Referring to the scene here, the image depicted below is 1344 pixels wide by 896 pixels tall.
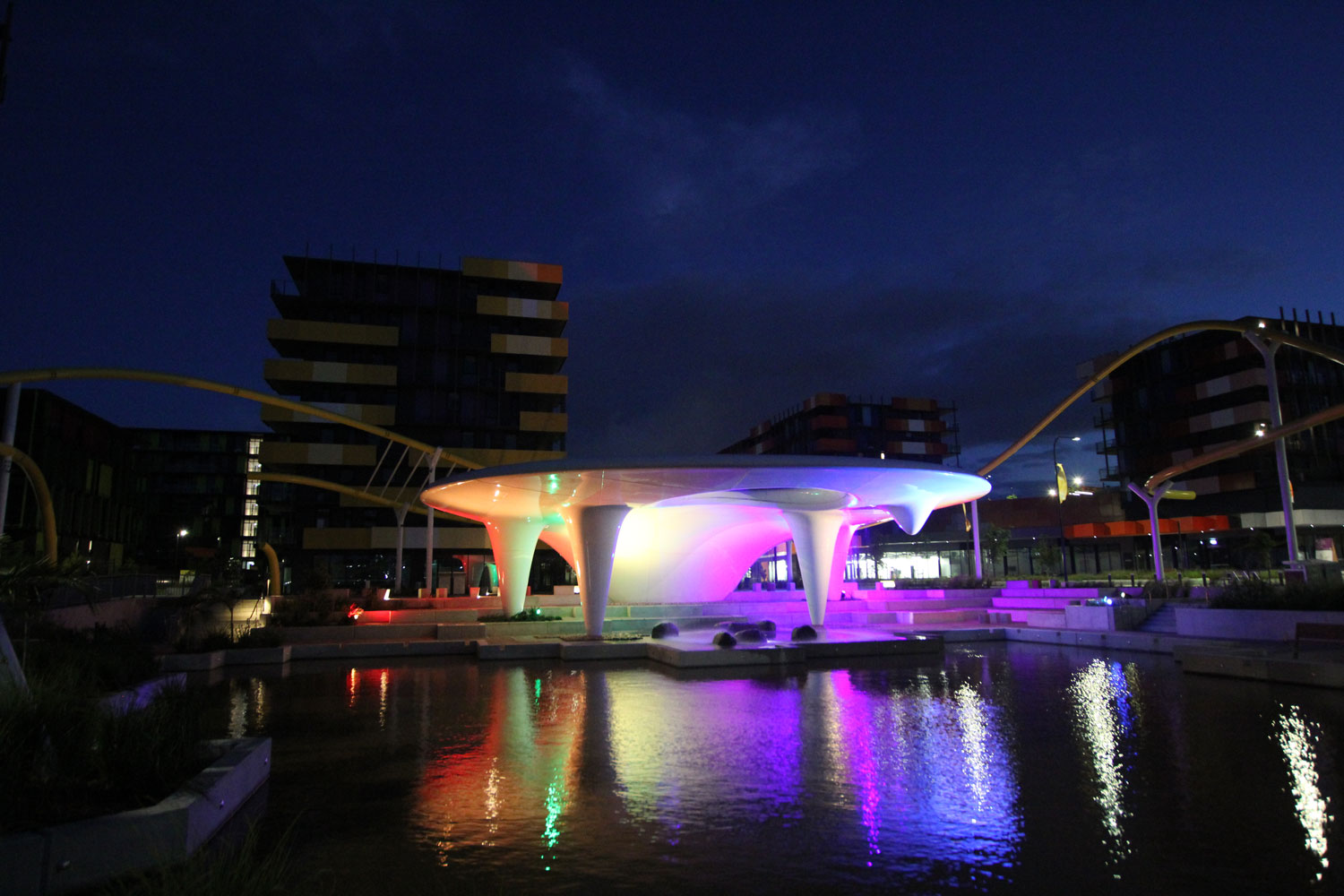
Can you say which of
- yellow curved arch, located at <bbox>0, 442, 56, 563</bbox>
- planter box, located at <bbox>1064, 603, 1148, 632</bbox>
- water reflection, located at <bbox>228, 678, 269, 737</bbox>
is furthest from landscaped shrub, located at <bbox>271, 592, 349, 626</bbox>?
planter box, located at <bbox>1064, 603, 1148, 632</bbox>

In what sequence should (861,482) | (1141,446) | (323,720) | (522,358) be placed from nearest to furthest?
1. (323,720)
2. (861,482)
3. (522,358)
4. (1141,446)

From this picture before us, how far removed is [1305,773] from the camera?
28.0 ft

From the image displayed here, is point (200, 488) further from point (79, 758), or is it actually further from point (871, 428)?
point (79, 758)

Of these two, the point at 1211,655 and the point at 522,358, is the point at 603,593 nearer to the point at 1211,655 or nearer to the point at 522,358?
the point at 1211,655

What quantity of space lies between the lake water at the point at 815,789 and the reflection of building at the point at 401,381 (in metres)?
46.1

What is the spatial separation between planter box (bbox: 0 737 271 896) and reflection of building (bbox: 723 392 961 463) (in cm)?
9908

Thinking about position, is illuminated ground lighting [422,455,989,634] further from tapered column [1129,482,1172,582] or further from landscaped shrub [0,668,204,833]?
landscaped shrub [0,668,204,833]

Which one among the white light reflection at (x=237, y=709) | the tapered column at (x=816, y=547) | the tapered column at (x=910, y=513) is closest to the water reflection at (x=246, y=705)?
the white light reflection at (x=237, y=709)

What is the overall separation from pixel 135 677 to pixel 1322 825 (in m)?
16.1

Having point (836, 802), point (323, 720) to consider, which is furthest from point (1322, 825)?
point (323, 720)

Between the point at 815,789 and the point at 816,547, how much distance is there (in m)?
21.1

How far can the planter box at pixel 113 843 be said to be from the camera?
18.0 feet

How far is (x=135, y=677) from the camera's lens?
14156 millimetres

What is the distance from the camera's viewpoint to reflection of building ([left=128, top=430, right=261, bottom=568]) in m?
86.2
